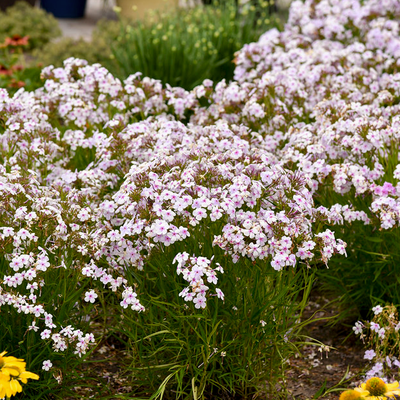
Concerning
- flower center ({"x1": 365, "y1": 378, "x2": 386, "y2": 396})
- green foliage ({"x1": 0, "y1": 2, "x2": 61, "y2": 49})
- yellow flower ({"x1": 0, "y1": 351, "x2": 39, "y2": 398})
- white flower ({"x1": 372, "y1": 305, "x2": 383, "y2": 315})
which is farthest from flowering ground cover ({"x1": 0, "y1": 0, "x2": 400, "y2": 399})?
green foliage ({"x1": 0, "y1": 2, "x2": 61, "y2": 49})

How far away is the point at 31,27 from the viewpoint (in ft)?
35.7

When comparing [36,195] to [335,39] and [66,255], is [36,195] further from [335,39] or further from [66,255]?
[335,39]

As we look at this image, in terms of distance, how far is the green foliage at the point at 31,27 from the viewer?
10.8 meters

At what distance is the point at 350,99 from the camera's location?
4.64 metres

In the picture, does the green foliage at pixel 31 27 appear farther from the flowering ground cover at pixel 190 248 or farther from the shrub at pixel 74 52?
the flowering ground cover at pixel 190 248

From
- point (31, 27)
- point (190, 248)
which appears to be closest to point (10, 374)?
point (190, 248)

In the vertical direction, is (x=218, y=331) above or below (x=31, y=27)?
above

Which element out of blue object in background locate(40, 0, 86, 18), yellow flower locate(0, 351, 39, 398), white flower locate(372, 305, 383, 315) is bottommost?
blue object in background locate(40, 0, 86, 18)

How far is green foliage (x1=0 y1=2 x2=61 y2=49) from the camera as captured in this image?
10.8 metres

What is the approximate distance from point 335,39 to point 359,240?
3269 mm

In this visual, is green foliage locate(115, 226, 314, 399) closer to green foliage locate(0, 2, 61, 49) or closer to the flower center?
the flower center

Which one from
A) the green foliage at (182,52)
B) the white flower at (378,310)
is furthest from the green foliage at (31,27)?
the white flower at (378,310)

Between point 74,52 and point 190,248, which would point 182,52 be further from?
point 190,248

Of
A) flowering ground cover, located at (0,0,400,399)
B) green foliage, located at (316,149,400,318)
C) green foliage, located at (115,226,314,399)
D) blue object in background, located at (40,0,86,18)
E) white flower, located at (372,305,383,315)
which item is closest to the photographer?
flowering ground cover, located at (0,0,400,399)
